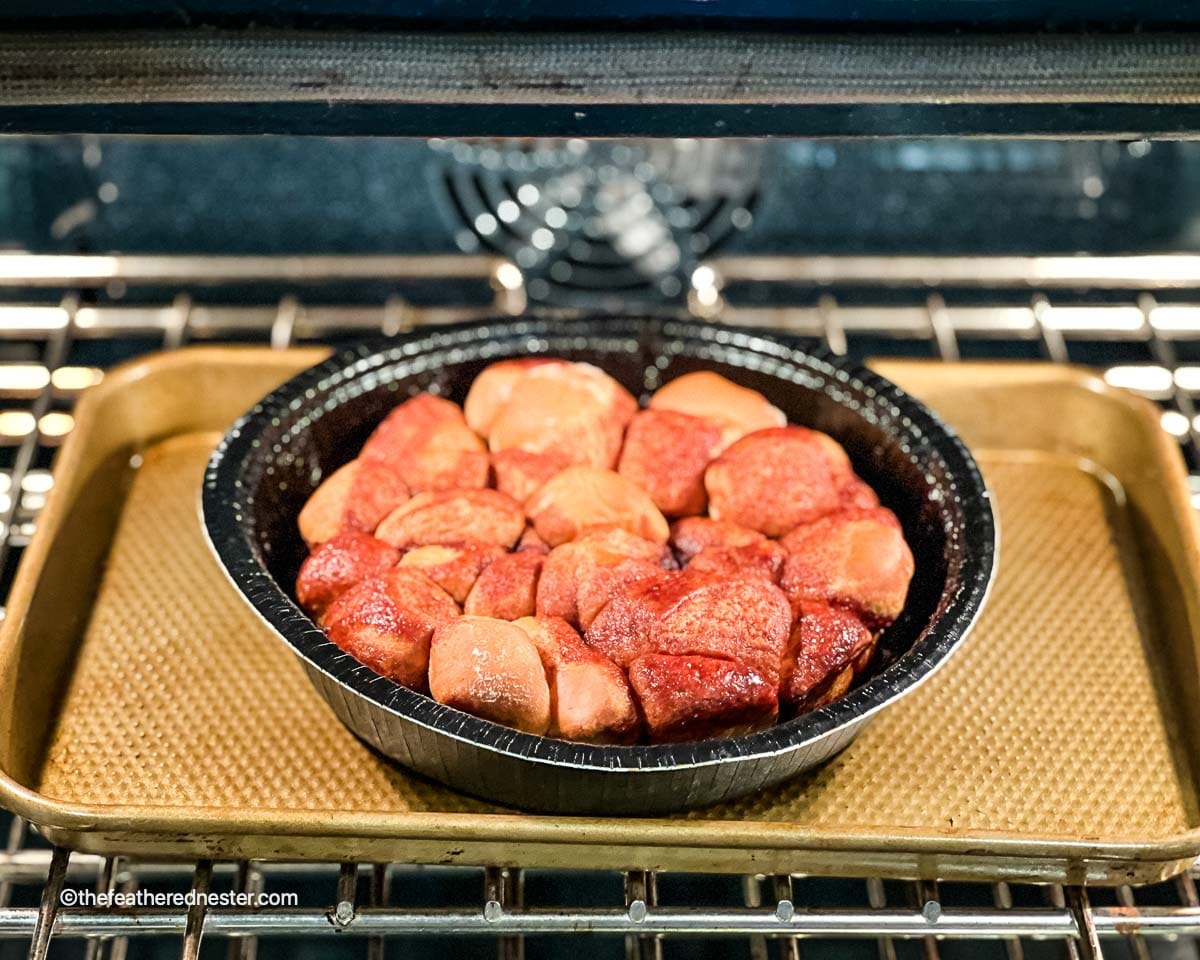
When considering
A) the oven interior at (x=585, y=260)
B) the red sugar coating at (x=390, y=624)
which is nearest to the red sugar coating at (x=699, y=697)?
the red sugar coating at (x=390, y=624)

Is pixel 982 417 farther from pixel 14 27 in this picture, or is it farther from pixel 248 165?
pixel 248 165

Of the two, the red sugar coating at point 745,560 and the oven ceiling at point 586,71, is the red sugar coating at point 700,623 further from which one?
the oven ceiling at point 586,71

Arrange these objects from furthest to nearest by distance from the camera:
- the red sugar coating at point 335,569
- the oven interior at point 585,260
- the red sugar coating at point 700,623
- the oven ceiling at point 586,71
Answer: the oven interior at point 585,260 → the red sugar coating at point 335,569 → the red sugar coating at point 700,623 → the oven ceiling at point 586,71

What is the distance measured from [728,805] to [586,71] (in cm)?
90

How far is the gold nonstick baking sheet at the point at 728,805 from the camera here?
Answer: 1.38 meters

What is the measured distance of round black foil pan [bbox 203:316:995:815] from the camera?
4.26 ft

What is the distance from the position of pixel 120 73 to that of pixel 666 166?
5.26 feet

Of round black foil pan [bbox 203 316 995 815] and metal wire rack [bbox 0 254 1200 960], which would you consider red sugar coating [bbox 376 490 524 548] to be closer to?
round black foil pan [bbox 203 316 995 815]

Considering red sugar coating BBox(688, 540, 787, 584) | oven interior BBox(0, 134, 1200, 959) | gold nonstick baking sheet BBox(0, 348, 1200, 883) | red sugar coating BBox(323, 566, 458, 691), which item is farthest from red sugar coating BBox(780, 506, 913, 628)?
oven interior BBox(0, 134, 1200, 959)

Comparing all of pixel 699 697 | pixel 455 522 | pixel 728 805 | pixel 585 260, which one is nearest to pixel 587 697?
pixel 699 697

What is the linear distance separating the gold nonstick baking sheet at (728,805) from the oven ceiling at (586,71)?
2.32 ft

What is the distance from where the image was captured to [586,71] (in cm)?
130

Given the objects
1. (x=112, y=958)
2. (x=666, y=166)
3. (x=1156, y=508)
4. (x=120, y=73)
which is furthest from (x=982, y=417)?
(x=112, y=958)

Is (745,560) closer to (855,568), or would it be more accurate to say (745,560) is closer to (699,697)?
(855,568)
